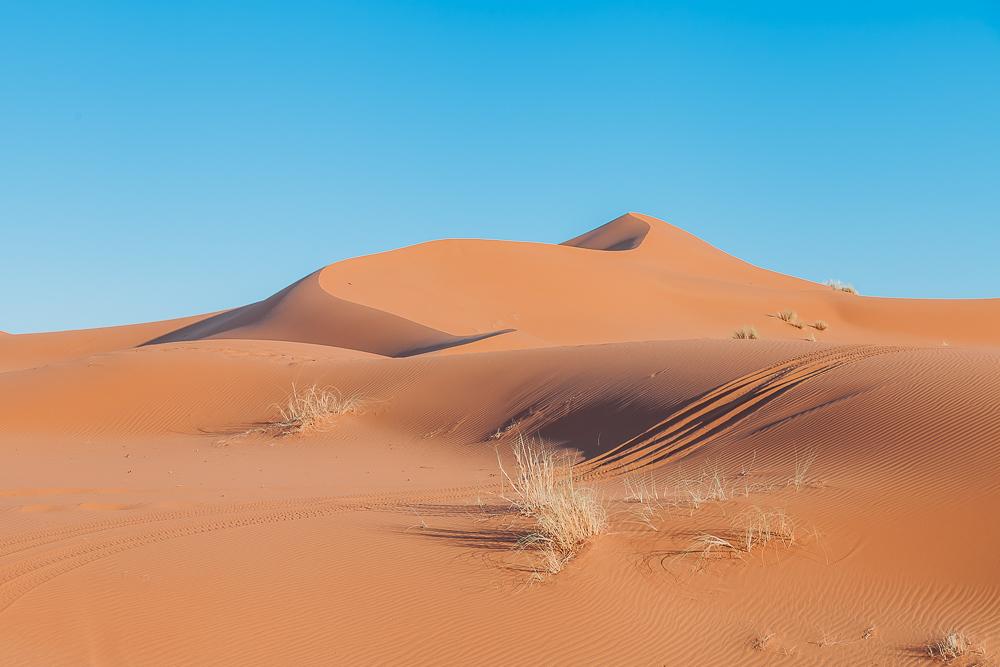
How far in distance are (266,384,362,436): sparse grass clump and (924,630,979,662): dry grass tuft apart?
39.8 ft

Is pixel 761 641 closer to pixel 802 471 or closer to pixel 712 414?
pixel 802 471

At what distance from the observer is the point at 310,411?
1652 cm

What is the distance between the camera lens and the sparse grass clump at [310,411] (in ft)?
54.0

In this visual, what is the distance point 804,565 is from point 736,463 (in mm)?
3150

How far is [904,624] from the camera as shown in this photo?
6.10 metres

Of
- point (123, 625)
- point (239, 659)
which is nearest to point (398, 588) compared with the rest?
point (239, 659)

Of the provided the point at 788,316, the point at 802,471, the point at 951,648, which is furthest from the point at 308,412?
the point at 788,316

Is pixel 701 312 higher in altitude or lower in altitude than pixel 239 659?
higher

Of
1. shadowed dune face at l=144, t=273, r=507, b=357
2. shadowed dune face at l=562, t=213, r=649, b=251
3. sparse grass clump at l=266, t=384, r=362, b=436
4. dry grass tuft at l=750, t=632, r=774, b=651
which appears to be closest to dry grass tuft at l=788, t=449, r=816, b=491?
dry grass tuft at l=750, t=632, r=774, b=651

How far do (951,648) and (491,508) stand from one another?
13.8 ft

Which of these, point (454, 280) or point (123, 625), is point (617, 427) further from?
point (454, 280)

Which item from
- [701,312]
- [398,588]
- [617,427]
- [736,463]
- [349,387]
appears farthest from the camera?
[701,312]

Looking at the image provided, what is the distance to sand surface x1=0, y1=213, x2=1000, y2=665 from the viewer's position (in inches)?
235

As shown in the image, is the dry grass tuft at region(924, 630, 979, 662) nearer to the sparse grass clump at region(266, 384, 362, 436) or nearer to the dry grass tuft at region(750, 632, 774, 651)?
the dry grass tuft at region(750, 632, 774, 651)
